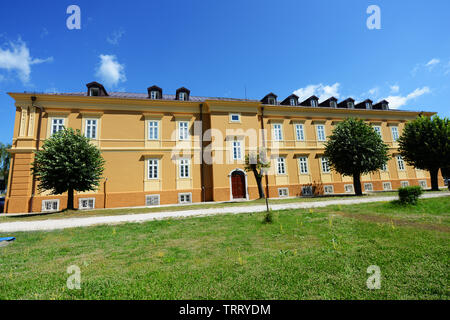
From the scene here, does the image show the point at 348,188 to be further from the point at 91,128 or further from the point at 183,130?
the point at 91,128

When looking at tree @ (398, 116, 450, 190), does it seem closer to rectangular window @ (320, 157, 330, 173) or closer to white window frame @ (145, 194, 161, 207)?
rectangular window @ (320, 157, 330, 173)

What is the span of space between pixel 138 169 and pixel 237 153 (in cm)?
963

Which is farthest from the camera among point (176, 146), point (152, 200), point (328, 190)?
point (328, 190)

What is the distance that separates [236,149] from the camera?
69.8ft

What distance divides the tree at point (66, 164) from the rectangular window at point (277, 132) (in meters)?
17.4

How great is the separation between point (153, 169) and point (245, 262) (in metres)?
17.3

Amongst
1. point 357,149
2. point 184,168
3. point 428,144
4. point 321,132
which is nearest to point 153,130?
point 184,168

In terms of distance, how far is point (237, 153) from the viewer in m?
21.2

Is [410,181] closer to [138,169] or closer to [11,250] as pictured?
[138,169]

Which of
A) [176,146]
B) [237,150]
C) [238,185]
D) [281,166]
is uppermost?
[176,146]

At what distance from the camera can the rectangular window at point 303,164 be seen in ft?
76.2

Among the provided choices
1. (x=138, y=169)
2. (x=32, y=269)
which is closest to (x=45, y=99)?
(x=138, y=169)

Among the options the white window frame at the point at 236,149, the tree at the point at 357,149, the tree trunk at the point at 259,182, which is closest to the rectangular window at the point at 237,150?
the white window frame at the point at 236,149

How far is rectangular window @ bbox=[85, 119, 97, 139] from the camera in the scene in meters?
19.0
